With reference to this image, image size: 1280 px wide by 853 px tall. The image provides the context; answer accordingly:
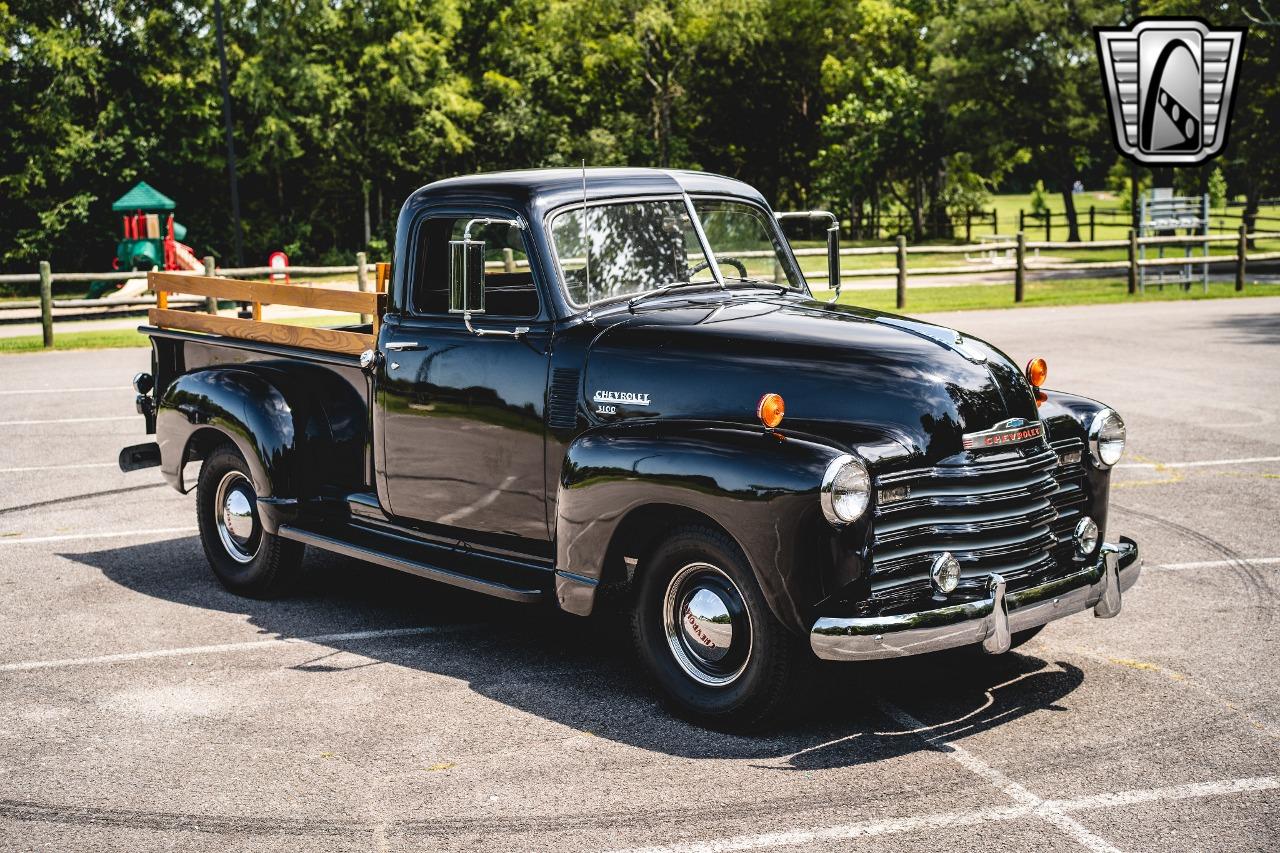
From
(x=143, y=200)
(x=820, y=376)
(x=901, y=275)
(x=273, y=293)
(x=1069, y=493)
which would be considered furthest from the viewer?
(x=143, y=200)

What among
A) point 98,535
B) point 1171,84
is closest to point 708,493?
point 98,535

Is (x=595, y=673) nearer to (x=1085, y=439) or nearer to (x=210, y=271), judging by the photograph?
(x=1085, y=439)

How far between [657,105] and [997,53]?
1423cm

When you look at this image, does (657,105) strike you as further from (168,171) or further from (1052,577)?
(1052,577)

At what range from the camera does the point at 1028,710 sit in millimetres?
5527

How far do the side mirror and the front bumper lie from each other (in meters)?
2.18

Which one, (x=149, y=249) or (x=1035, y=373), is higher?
(x=149, y=249)

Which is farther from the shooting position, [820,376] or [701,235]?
[701,235]

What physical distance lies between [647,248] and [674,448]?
4.88 feet

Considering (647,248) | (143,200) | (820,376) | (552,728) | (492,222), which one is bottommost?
(552,728)

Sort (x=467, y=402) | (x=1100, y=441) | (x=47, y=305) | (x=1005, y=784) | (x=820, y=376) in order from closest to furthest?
(x=1005, y=784) < (x=820, y=376) < (x=1100, y=441) < (x=467, y=402) < (x=47, y=305)

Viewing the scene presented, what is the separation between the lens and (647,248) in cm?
644

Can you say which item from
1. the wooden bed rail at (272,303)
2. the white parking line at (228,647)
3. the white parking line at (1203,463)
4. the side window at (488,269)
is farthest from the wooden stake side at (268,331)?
the white parking line at (1203,463)

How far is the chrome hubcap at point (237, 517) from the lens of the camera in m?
7.54
